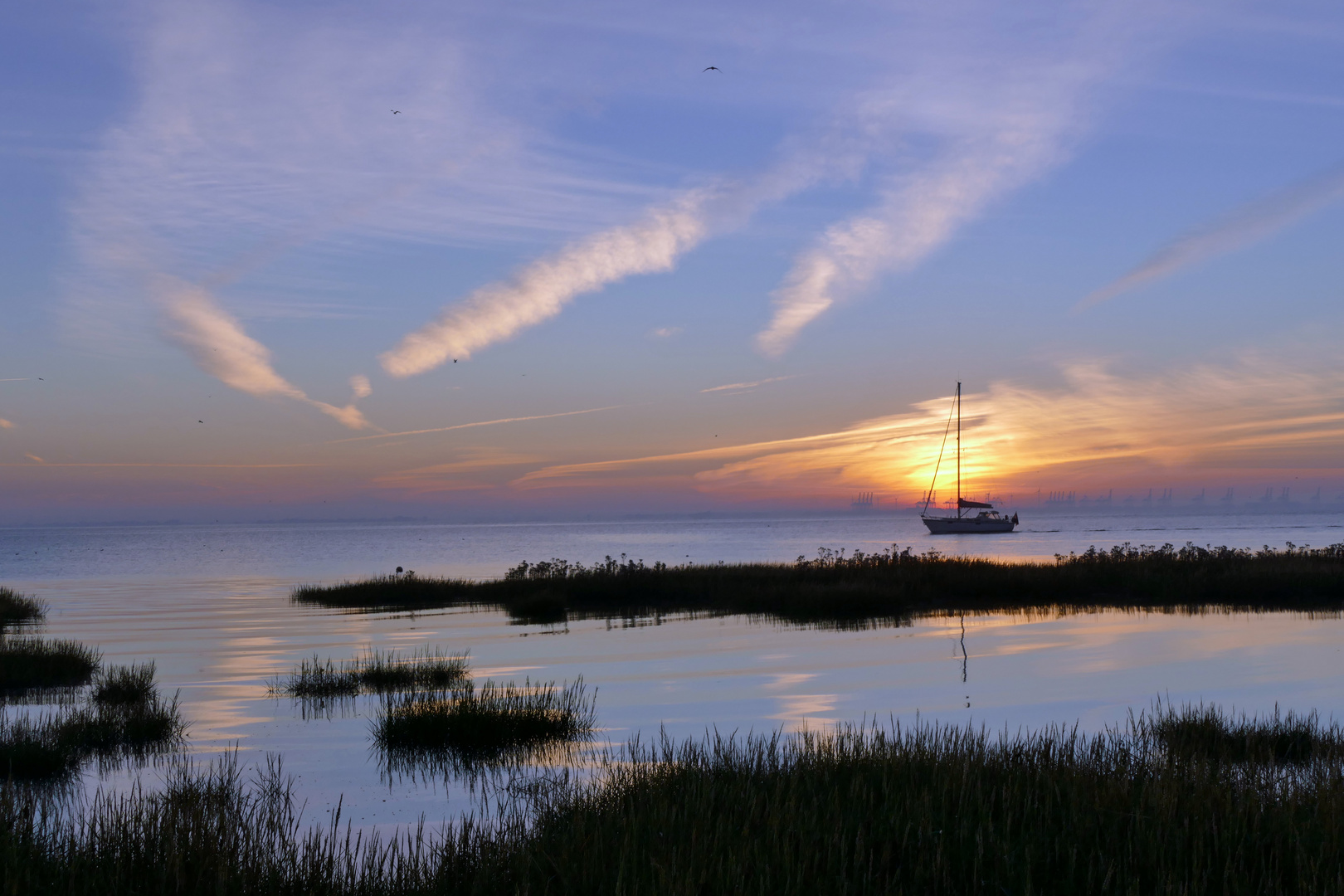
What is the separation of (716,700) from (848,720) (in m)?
3.30

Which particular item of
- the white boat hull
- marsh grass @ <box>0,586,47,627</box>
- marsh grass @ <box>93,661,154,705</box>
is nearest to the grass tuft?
marsh grass @ <box>93,661,154,705</box>

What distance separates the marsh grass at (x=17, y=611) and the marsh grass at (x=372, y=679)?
734 inches

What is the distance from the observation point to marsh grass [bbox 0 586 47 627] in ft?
111

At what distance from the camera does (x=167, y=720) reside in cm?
1530

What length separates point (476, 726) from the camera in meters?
14.6

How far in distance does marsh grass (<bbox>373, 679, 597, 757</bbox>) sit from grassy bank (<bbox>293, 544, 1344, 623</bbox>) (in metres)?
18.4

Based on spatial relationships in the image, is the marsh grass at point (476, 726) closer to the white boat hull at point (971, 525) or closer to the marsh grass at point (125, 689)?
the marsh grass at point (125, 689)

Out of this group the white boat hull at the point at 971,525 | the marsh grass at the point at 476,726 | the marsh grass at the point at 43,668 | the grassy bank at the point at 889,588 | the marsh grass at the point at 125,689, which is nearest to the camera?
the marsh grass at the point at 476,726

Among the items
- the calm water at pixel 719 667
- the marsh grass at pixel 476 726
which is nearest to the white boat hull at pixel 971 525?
the calm water at pixel 719 667

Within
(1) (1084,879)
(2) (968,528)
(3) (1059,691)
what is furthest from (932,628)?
(2) (968,528)

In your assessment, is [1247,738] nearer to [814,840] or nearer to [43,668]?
[814,840]

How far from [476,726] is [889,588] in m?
24.3

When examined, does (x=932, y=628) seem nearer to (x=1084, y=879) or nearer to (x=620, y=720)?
(x=620, y=720)

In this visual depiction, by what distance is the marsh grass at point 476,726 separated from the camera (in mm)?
14375
